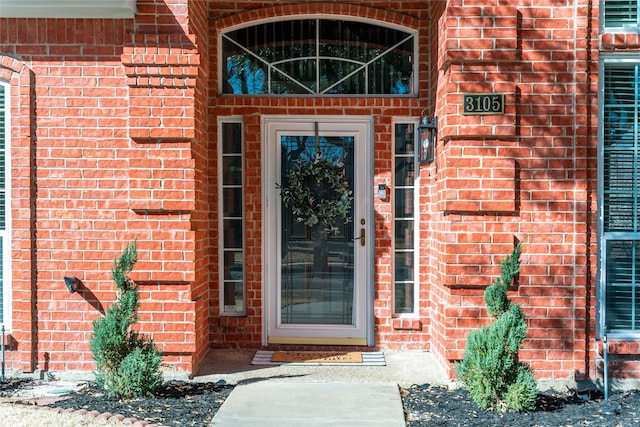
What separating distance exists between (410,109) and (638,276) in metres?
2.63

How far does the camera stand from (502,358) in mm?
4223

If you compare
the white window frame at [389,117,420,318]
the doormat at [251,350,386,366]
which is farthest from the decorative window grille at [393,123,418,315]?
the doormat at [251,350,386,366]

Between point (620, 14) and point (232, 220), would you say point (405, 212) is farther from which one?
point (620, 14)

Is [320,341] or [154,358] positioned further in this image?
[320,341]

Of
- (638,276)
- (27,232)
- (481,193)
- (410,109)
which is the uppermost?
(410,109)

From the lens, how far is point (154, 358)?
459cm

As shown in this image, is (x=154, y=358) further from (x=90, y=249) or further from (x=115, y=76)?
(x=115, y=76)

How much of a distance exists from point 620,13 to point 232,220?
13.5 feet

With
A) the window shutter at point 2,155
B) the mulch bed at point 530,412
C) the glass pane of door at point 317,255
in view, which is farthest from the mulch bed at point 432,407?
the window shutter at point 2,155

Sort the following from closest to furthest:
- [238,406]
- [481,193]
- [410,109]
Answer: [238,406]
[481,193]
[410,109]

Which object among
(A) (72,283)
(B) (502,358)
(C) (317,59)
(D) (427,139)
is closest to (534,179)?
(D) (427,139)

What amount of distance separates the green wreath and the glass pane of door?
0.03m

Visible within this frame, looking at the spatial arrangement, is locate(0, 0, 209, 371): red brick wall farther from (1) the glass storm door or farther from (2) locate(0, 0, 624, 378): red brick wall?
(1) the glass storm door

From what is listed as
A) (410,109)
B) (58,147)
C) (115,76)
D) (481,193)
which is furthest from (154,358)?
(410,109)
